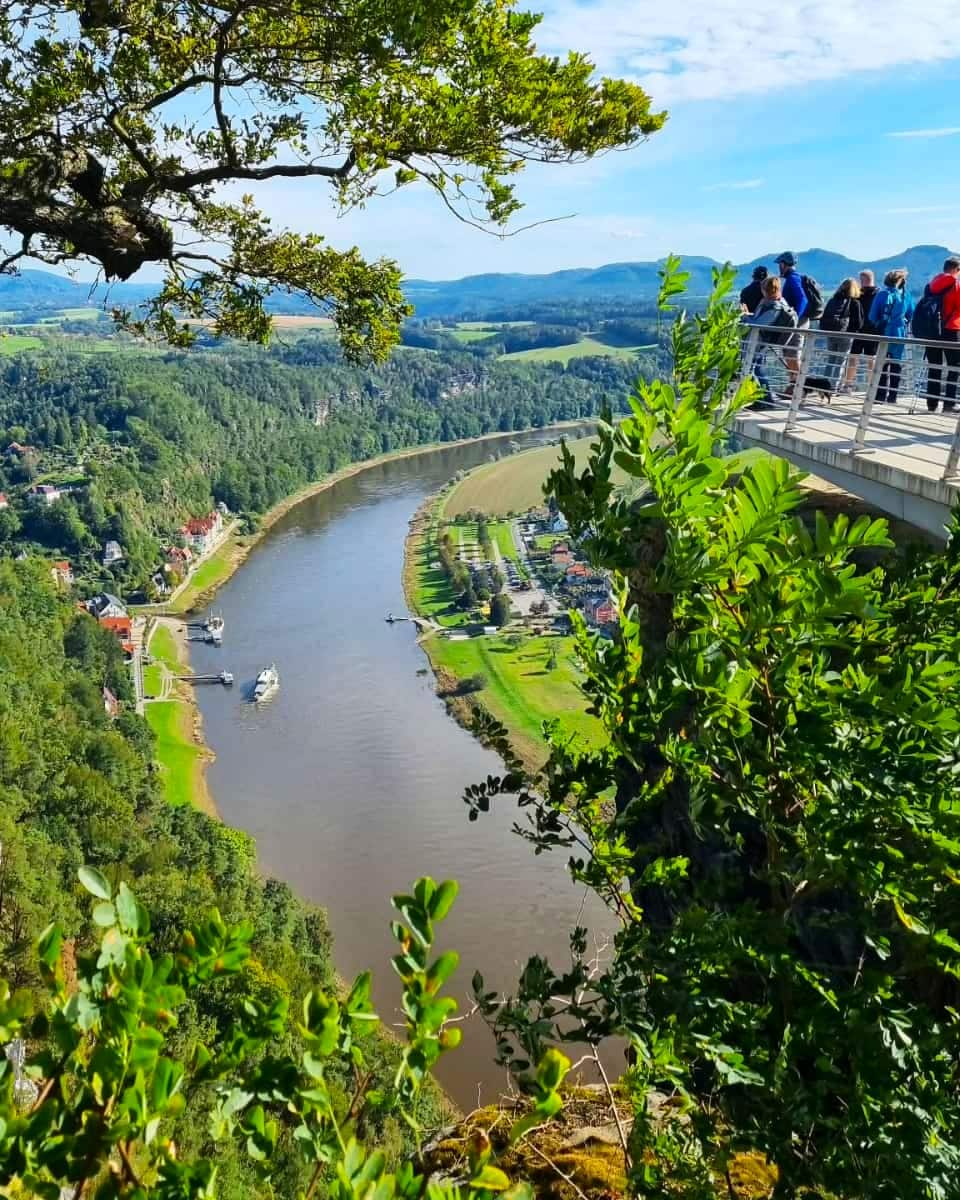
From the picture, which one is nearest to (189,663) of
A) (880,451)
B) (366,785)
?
(366,785)

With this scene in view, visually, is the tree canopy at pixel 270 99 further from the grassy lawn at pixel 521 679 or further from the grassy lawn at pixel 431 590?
the grassy lawn at pixel 431 590

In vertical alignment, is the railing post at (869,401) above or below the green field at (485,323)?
above

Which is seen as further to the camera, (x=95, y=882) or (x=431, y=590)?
(x=431, y=590)

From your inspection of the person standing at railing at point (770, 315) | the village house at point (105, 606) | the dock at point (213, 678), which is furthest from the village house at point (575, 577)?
the person standing at railing at point (770, 315)

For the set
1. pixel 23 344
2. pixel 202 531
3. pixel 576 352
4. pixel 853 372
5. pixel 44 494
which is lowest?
pixel 202 531

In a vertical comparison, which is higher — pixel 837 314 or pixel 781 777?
pixel 837 314

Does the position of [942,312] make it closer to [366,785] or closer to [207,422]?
[366,785]

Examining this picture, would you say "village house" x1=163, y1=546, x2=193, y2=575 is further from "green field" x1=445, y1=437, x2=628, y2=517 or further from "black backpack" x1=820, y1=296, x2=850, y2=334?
"black backpack" x1=820, y1=296, x2=850, y2=334
